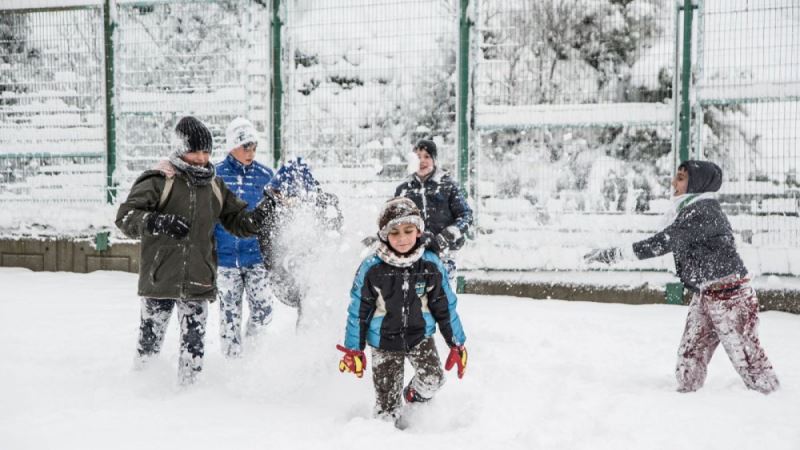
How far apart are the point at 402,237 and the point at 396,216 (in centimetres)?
12

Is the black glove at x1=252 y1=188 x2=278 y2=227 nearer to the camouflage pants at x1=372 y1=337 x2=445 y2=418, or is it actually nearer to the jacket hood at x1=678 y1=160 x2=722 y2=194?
the camouflage pants at x1=372 y1=337 x2=445 y2=418

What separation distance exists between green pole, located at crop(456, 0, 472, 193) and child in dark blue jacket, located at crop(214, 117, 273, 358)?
11.6ft

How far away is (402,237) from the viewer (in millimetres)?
3734

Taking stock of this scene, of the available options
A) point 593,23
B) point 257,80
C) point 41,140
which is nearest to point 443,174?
point 593,23

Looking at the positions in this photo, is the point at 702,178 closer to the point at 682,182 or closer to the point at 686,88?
the point at 682,182

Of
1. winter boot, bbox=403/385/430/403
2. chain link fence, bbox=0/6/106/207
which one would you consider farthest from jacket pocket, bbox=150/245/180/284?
chain link fence, bbox=0/6/106/207

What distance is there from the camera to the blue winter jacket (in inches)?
191

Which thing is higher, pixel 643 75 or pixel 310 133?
pixel 643 75

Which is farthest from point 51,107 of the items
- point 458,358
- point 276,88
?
point 458,358

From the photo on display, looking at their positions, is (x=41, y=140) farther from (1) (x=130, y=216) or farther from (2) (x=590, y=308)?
(2) (x=590, y=308)

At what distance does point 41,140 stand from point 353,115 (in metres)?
4.75

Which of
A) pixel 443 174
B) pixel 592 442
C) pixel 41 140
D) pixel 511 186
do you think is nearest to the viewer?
pixel 592 442

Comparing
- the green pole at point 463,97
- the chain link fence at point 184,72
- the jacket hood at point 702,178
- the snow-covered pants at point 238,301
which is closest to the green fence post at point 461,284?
the green pole at point 463,97

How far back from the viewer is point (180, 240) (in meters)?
4.18
